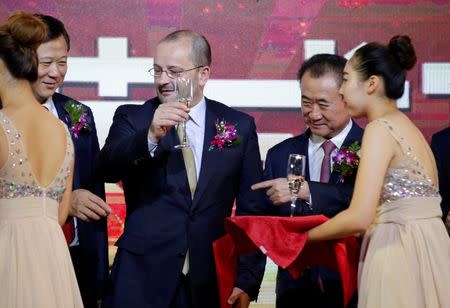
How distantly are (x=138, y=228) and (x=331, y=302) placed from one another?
883mm

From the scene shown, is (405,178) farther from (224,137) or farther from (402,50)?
(224,137)

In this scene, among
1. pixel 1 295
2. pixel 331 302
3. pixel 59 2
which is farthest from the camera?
pixel 59 2

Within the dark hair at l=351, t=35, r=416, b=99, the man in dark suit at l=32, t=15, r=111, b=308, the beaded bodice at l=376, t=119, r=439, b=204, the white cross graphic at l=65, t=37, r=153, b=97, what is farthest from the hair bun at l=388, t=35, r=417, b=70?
the white cross graphic at l=65, t=37, r=153, b=97

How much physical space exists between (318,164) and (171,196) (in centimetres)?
79

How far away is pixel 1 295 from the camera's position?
123 inches

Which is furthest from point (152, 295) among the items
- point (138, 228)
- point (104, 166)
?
point (104, 166)

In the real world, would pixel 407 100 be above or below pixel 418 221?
above

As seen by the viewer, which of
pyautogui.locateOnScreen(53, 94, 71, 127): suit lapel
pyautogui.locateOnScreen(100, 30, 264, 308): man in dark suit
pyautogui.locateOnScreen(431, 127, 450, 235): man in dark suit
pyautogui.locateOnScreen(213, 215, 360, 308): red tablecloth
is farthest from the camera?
pyautogui.locateOnScreen(431, 127, 450, 235): man in dark suit

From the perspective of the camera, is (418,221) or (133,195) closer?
(418,221)

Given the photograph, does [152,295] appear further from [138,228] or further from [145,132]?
[145,132]

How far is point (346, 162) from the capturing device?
3.84 metres

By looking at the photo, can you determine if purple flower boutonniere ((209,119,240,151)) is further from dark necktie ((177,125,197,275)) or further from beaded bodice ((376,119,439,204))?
beaded bodice ((376,119,439,204))

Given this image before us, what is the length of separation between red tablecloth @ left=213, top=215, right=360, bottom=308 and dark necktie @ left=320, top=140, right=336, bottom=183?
0.52 meters

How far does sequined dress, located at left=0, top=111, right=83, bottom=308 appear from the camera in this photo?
315 centimetres
